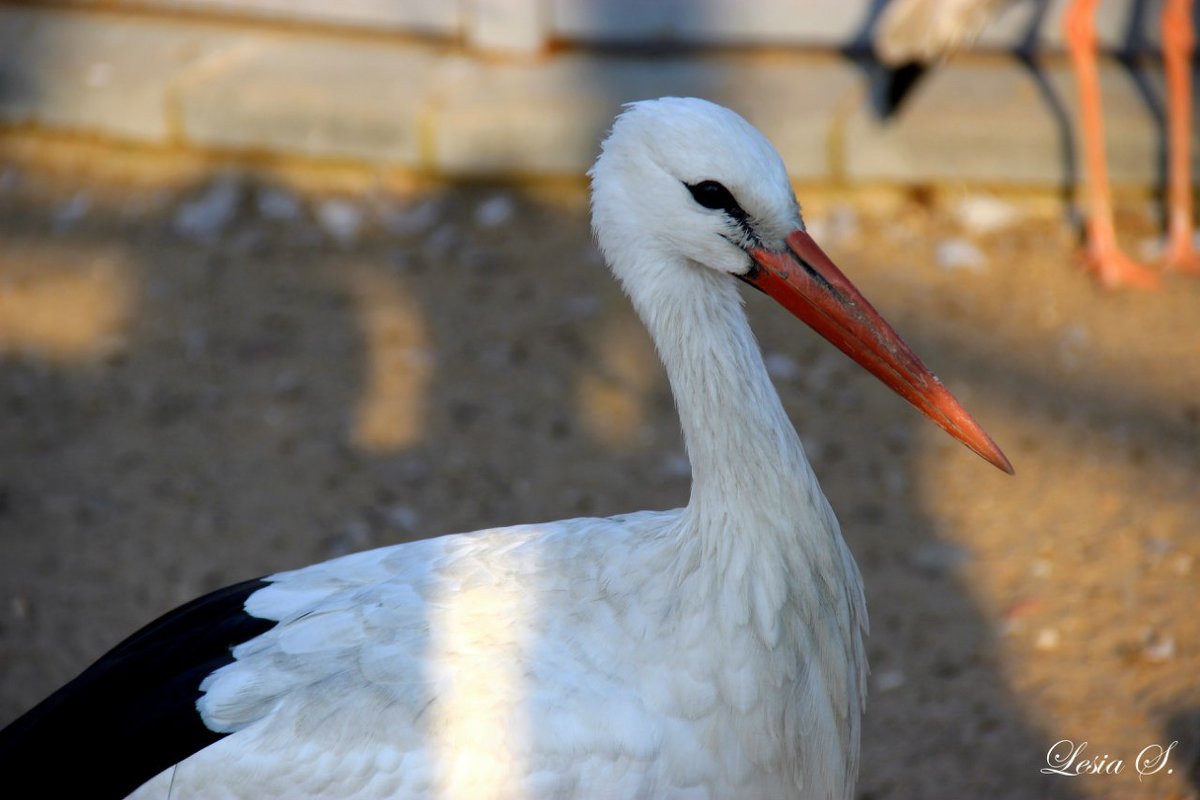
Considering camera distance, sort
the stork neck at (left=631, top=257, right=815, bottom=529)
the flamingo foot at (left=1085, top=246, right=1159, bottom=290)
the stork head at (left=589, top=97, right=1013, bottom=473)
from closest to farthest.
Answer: the stork head at (left=589, top=97, right=1013, bottom=473)
the stork neck at (left=631, top=257, right=815, bottom=529)
the flamingo foot at (left=1085, top=246, right=1159, bottom=290)

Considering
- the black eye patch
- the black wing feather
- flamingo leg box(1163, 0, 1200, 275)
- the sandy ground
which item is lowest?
the sandy ground

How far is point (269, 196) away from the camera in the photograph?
5.09 metres

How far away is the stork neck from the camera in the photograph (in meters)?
2.14

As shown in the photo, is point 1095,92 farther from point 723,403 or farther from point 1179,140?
point 723,403

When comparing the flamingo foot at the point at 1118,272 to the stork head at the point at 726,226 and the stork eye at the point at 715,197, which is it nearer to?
the stork head at the point at 726,226

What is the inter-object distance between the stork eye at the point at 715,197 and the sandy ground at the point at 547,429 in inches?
55.3


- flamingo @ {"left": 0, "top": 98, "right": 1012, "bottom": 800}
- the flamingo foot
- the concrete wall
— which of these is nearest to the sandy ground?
the flamingo foot

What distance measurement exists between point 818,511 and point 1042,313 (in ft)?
7.88

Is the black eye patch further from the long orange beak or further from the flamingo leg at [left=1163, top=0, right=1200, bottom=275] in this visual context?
the flamingo leg at [left=1163, top=0, right=1200, bottom=275]

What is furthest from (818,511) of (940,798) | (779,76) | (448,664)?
(779,76)

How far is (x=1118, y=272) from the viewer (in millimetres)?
4422

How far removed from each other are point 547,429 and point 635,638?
1.91 meters

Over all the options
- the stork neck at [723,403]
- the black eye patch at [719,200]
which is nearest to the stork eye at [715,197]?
the black eye patch at [719,200]

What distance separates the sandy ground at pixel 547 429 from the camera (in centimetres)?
318
